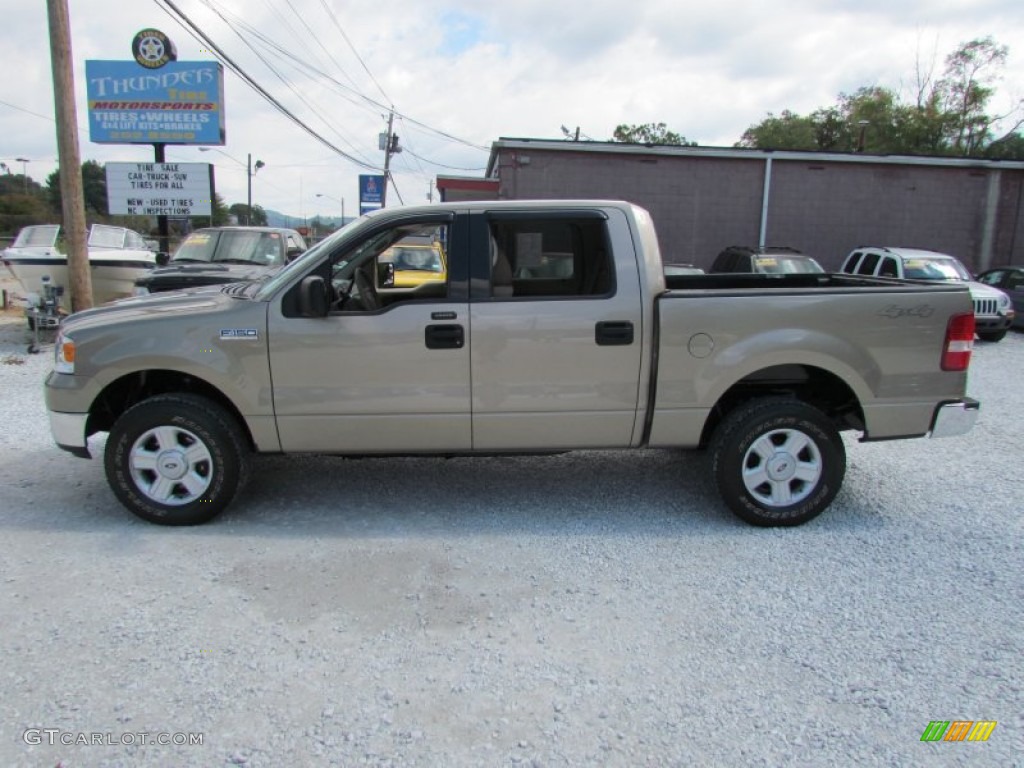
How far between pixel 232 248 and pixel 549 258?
7.61 m

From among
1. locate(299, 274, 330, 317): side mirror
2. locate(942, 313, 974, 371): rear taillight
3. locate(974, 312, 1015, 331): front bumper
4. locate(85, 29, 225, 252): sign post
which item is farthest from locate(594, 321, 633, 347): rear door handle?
locate(85, 29, 225, 252): sign post

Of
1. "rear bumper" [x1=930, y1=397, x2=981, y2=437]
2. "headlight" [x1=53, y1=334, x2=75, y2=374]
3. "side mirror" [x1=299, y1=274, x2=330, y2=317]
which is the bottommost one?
"rear bumper" [x1=930, y1=397, x2=981, y2=437]

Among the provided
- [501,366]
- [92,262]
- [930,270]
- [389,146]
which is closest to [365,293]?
[501,366]

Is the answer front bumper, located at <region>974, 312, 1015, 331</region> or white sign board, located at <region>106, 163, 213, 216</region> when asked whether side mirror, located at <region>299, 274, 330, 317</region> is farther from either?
front bumper, located at <region>974, 312, 1015, 331</region>

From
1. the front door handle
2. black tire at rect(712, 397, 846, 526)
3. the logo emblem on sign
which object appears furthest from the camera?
the logo emblem on sign

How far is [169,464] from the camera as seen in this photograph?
4.09m

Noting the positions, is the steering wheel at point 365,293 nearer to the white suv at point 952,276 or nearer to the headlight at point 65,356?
the headlight at point 65,356

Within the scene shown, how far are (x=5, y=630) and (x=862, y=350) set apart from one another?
4565mm

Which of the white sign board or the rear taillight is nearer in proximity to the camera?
the rear taillight

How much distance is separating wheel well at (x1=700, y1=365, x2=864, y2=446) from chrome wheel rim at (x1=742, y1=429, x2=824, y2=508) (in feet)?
1.01

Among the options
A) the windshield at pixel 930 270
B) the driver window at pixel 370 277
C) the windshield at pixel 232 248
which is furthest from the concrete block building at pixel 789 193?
the driver window at pixel 370 277

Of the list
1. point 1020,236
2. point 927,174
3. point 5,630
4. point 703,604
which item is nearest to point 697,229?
point 927,174

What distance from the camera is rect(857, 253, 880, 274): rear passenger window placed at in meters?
13.7

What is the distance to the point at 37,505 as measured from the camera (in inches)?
177
